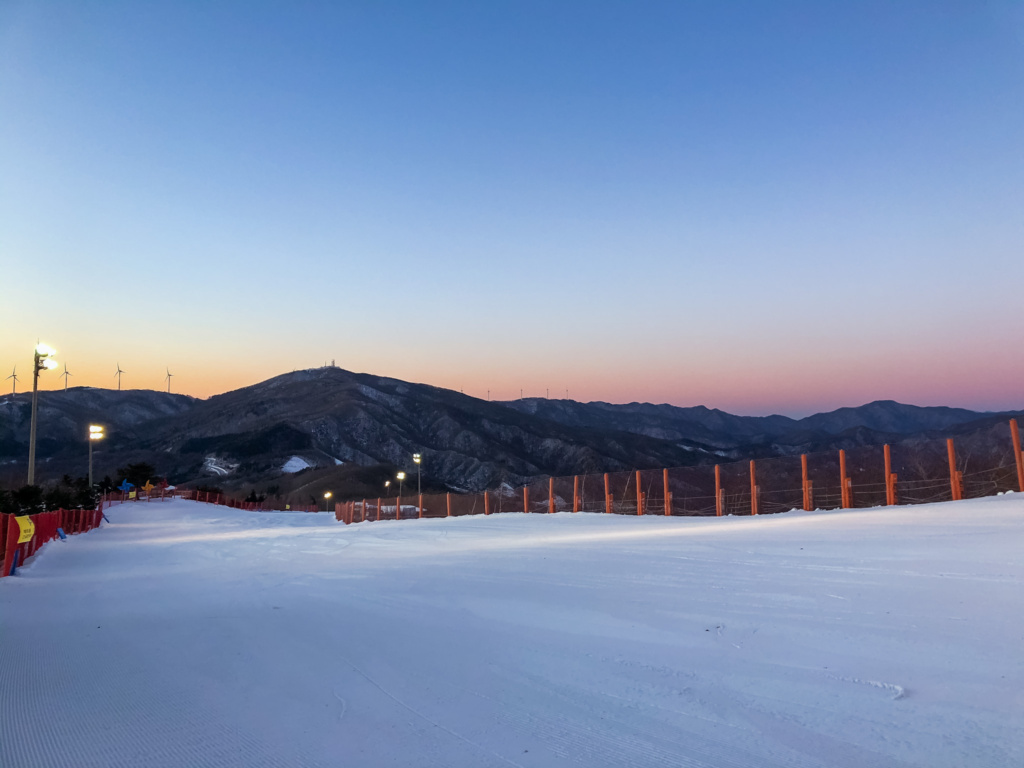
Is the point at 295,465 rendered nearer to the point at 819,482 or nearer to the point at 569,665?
the point at 819,482

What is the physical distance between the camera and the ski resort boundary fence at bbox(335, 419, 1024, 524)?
695 inches

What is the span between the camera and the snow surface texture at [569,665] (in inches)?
156

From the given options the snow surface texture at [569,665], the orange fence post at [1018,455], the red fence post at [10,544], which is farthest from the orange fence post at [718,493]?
the red fence post at [10,544]

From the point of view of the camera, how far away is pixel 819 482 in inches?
883

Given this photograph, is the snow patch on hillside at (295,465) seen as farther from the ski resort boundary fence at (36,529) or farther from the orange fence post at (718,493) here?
the orange fence post at (718,493)

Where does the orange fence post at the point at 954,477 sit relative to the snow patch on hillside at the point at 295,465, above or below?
above

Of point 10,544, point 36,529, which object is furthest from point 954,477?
point 36,529

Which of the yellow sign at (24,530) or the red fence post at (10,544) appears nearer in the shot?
the red fence post at (10,544)

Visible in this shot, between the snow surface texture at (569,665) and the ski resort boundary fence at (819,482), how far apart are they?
8324 mm

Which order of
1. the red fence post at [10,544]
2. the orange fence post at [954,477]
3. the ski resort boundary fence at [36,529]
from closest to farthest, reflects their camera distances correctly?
the red fence post at [10,544]
the ski resort boundary fence at [36,529]
the orange fence post at [954,477]

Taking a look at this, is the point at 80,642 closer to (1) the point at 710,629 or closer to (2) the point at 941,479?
(1) the point at 710,629

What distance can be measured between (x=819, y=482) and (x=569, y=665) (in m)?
19.3

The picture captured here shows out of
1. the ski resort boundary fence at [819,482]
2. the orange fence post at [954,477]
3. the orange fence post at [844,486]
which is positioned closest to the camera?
the orange fence post at [954,477]

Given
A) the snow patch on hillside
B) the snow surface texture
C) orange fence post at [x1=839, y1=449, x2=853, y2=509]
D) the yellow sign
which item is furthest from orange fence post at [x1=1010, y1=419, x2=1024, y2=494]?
the snow patch on hillside
